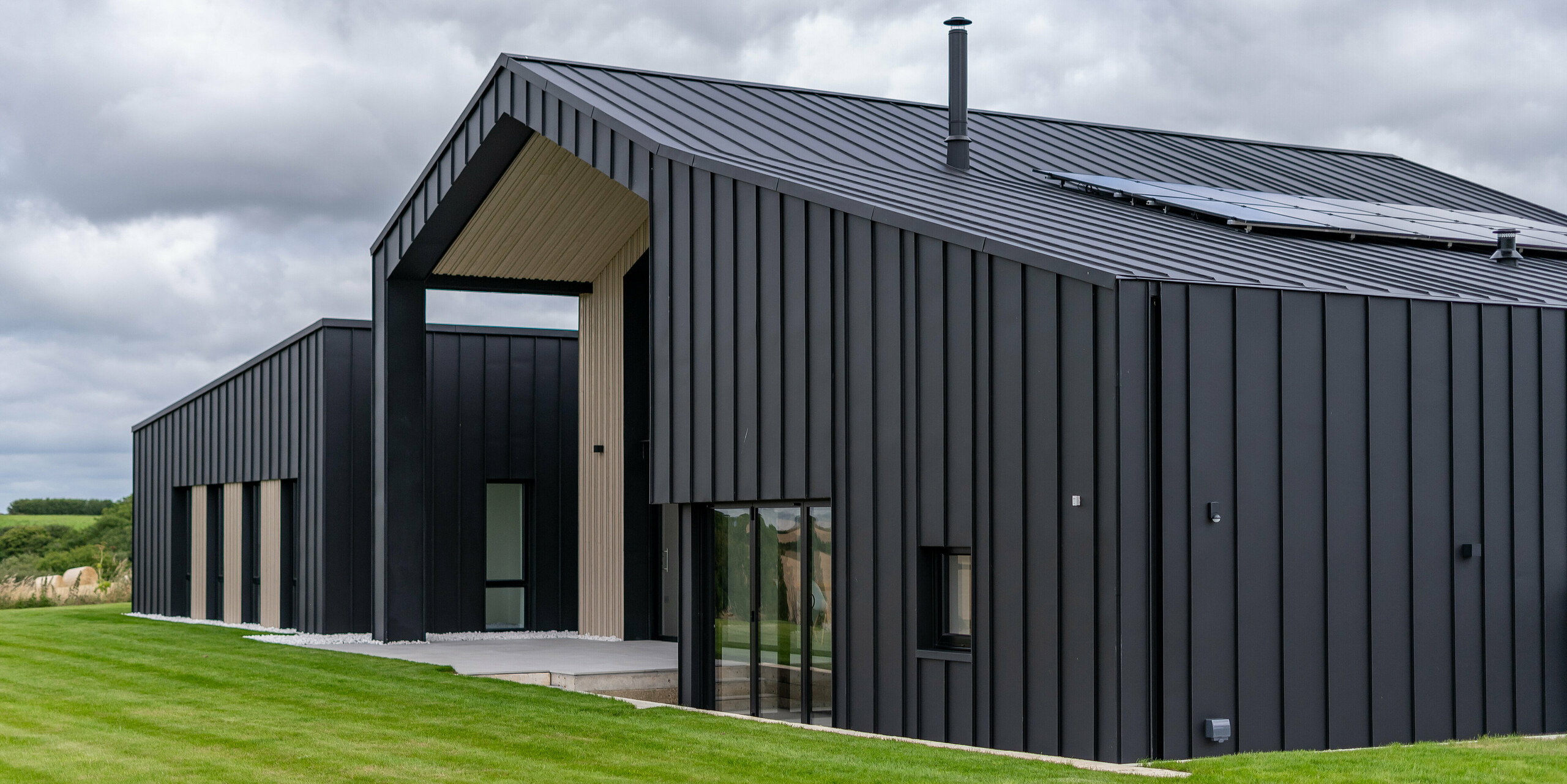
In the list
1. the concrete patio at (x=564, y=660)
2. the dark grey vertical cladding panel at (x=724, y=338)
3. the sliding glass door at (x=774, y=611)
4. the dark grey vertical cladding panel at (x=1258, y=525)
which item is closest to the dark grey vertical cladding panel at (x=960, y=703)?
the sliding glass door at (x=774, y=611)

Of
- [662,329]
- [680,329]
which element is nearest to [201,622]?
[662,329]

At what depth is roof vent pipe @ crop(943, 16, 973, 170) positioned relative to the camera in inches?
639

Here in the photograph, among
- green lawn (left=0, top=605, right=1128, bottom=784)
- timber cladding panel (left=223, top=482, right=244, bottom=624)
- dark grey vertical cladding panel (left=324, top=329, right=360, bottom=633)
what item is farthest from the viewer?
timber cladding panel (left=223, top=482, right=244, bottom=624)

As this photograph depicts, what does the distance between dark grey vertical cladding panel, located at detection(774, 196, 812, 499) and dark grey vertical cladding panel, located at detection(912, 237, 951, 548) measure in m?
1.50

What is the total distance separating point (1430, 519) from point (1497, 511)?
0.70m

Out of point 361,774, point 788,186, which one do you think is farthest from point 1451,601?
point 361,774

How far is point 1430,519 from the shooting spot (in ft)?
35.1

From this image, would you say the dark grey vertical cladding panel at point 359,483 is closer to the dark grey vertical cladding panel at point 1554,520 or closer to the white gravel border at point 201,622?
the white gravel border at point 201,622

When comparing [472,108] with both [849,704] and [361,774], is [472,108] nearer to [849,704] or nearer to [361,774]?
[849,704]

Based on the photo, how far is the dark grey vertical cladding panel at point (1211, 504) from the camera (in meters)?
9.72

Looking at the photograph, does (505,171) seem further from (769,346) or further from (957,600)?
(957,600)

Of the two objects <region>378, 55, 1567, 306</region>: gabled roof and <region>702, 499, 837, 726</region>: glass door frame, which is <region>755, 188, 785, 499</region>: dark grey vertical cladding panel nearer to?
<region>702, 499, 837, 726</region>: glass door frame

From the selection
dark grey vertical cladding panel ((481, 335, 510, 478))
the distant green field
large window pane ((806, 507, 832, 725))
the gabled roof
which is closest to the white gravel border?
dark grey vertical cladding panel ((481, 335, 510, 478))

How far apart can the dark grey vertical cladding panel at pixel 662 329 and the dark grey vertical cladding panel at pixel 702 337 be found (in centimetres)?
44
